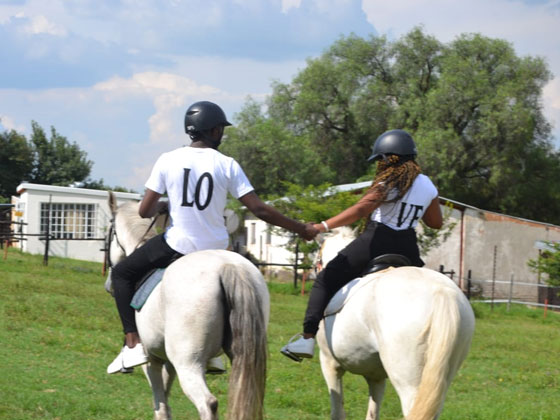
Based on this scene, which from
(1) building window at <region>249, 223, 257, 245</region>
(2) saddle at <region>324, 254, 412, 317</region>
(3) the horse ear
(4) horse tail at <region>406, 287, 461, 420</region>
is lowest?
(1) building window at <region>249, 223, 257, 245</region>

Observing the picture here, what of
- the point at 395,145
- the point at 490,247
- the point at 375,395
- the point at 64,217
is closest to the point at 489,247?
the point at 490,247

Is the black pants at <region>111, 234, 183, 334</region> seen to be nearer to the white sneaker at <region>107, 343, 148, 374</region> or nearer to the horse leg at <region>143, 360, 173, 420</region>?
the white sneaker at <region>107, 343, 148, 374</region>

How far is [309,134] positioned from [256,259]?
1479cm

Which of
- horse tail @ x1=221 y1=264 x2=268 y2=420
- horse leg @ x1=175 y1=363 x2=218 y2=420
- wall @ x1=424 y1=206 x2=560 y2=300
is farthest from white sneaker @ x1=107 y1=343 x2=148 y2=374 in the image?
wall @ x1=424 y1=206 x2=560 y2=300

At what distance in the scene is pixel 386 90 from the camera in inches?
1845

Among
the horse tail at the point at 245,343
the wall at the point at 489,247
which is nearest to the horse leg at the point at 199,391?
the horse tail at the point at 245,343

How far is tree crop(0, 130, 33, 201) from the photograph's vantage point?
57812mm

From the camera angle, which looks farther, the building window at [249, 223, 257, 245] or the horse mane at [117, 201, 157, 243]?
the building window at [249, 223, 257, 245]

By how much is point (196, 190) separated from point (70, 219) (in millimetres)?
32117

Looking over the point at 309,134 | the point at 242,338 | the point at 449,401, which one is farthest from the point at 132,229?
the point at 309,134

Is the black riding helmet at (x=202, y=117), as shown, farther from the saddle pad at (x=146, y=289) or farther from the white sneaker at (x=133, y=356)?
the white sneaker at (x=133, y=356)

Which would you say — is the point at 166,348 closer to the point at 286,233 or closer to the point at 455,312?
the point at 455,312

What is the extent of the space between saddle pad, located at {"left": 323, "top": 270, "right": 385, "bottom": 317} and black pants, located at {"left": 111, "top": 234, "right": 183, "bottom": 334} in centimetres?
128

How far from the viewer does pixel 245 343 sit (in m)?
4.98
